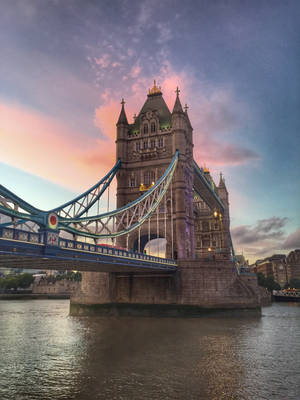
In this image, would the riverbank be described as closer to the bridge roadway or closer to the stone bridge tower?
the stone bridge tower

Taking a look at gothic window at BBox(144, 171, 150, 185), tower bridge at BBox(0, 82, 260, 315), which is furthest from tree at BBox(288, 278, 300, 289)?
gothic window at BBox(144, 171, 150, 185)

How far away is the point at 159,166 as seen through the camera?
49594 mm

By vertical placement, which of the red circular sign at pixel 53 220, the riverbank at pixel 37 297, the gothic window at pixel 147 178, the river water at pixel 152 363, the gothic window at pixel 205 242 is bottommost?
the river water at pixel 152 363

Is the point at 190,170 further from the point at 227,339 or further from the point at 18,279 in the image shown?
the point at 18,279

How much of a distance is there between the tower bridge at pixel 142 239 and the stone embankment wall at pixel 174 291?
0.11 meters

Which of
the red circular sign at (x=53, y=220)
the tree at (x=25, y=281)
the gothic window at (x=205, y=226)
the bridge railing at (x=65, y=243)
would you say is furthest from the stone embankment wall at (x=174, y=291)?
the tree at (x=25, y=281)

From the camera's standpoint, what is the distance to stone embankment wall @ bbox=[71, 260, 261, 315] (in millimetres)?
38156

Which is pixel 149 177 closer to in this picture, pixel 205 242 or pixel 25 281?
pixel 205 242

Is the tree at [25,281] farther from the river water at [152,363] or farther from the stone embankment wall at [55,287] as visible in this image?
the river water at [152,363]

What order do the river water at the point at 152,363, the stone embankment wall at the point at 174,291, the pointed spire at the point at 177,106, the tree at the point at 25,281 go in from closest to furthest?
the river water at the point at 152,363, the stone embankment wall at the point at 174,291, the pointed spire at the point at 177,106, the tree at the point at 25,281

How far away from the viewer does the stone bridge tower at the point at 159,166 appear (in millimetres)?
46562

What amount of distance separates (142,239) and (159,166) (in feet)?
36.1

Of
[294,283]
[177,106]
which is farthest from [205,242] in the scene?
[294,283]

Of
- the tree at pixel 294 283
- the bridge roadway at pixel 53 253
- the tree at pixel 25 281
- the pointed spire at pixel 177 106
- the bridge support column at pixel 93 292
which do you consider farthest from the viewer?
the tree at pixel 294 283
